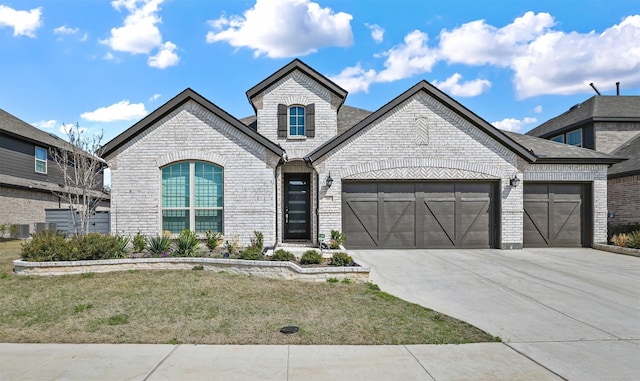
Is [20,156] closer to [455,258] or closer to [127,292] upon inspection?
[127,292]

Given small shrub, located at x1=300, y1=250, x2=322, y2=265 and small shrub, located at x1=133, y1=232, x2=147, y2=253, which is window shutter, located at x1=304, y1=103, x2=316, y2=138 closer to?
small shrub, located at x1=300, y1=250, x2=322, y2=265

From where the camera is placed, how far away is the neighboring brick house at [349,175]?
42.5ft

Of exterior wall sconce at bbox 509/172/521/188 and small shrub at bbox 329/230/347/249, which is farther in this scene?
exterior wall sconce at bbox 509/172/521/188

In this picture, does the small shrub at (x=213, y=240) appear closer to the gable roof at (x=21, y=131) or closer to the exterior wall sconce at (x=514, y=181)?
the exterior wall sconce at (x=514, y=181)

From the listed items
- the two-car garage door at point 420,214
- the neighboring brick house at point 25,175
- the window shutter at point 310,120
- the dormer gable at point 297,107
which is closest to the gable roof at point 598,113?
the two-car garage door at point 420,214

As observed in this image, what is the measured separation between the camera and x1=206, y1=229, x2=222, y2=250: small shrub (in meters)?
12.1

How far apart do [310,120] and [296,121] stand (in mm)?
614

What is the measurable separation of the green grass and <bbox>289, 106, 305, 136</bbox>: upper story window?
805 cm

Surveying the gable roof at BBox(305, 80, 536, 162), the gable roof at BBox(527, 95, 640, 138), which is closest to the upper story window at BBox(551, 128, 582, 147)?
the gable roof at BBox(527, 95, 640, 138)

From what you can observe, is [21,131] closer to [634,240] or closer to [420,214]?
[420,214]

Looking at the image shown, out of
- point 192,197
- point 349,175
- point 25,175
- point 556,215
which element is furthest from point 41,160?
point 556,215

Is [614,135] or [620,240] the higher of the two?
[614,135]

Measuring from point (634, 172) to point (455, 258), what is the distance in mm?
9574

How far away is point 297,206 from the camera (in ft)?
53.1
